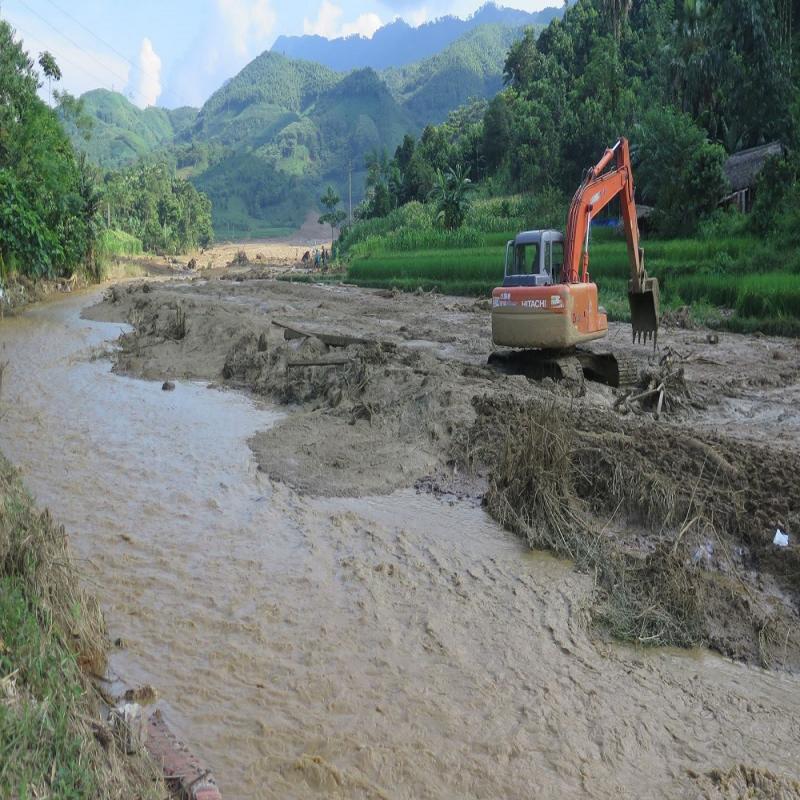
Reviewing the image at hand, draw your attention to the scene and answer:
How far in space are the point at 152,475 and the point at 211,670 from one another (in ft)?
13.2

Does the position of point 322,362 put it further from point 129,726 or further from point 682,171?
point 682,171

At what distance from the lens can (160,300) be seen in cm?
2334

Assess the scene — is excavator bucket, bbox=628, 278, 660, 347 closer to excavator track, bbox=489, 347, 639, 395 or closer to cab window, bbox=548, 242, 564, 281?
excavator track, bbox=489, 347, 639, 395

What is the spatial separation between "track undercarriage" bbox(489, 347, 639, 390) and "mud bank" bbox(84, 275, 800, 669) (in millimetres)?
426

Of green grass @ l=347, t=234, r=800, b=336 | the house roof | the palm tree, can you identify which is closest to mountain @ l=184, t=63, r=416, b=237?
the palm tree

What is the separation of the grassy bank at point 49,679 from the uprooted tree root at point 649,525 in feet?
10.2

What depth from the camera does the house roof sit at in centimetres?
3147

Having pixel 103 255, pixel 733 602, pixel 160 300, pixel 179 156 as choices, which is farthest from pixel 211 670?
pixel 179 156

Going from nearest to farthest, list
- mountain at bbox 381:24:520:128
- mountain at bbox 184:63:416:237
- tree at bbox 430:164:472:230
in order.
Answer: tree at bbox 430:164:472:230
mountain at bbox 184:63:416:237
mountain at bbox 381:24:520:128

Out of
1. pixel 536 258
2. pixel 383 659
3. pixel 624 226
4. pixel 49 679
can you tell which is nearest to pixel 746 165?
pixel 624 226

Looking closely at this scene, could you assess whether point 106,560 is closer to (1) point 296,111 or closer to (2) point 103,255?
(2) point 103,255

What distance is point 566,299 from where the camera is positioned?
10797 millimetres

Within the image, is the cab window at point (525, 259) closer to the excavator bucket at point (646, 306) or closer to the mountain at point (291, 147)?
the excavator bucket at point (646, 306)

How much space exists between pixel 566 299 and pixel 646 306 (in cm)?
244
